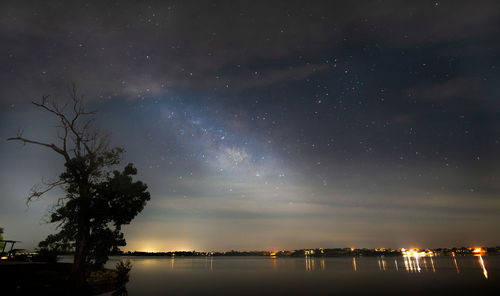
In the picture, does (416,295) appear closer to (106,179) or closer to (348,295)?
(348,295)

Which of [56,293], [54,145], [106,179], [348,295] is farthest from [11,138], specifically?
[348,295]

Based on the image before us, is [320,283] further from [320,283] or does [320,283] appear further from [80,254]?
[80,254]

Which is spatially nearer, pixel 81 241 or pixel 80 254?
pixel 80 254

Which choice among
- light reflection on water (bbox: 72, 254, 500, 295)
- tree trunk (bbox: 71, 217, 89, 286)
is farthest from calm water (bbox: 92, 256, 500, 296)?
tree trunk (bbox: 71, 217, 89, 286)

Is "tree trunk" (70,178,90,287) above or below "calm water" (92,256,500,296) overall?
above

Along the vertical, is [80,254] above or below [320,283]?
above

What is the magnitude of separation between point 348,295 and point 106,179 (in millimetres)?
33791

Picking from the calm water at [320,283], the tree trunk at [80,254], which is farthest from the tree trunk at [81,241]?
the calm water at [320,283]

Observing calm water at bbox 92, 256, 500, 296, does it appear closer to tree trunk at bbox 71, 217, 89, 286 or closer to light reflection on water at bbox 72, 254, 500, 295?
light reflection on water at bbox 72, 254, 500, 295

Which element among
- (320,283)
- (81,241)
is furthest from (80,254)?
(320,283)

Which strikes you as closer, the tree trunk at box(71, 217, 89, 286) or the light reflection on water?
the tree trunk at box(71, 217, 89, 286)

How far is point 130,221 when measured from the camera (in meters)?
33.4

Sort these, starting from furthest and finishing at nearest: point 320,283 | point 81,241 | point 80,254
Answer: point 320,283 < point 81,241 < point 80,254

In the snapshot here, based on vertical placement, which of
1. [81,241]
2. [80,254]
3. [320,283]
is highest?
[81,241]
